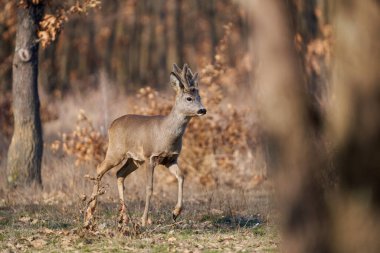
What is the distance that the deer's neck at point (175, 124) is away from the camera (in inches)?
419

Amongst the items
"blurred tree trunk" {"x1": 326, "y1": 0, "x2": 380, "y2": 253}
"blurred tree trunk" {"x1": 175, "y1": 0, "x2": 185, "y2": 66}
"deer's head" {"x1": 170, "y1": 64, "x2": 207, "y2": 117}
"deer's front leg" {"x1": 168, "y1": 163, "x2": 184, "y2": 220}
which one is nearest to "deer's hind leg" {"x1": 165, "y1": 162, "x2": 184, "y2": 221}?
"deer's front leg" {"x1": 168, "y1": 163, "x2": 184, "y2": 220}

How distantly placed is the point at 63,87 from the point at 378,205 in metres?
32.8

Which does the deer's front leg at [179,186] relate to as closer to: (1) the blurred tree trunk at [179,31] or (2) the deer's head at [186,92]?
(2) the deer's head at [186,92]

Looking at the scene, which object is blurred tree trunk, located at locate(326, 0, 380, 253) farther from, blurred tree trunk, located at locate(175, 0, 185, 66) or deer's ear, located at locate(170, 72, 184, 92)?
blurred tree trunk, located at locate(175, 0, 185, 66)

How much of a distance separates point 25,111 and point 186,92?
366cm

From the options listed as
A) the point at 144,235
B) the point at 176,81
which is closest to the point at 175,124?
the point at 176,81

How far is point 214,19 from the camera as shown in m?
41.2

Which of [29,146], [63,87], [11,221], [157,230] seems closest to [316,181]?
[157,230]

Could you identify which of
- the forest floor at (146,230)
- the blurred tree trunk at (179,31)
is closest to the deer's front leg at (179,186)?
the forest floor at (146,230)

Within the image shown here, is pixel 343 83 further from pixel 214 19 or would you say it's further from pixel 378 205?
pixel 214 19

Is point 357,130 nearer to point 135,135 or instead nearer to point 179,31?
point 135,135

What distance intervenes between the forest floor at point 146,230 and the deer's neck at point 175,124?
991mm

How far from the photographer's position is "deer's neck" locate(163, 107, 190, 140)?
34.9 ft

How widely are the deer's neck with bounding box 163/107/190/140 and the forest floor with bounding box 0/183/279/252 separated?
3.25ft
